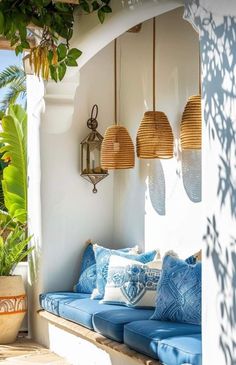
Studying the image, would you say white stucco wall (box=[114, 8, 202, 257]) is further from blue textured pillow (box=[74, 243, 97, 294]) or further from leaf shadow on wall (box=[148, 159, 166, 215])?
blue textured pillow (box=[74, 243, 97, 294])

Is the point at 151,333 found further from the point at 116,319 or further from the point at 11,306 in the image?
the point at 11,306

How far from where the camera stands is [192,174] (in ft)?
21.7

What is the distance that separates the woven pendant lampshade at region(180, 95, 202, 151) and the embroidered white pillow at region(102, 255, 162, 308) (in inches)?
41.1

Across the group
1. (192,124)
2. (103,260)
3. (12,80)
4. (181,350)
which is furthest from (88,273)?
(12,80)

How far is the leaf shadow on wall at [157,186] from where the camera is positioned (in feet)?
23.4

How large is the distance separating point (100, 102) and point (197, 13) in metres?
3.54

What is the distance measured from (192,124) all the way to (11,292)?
2.54m

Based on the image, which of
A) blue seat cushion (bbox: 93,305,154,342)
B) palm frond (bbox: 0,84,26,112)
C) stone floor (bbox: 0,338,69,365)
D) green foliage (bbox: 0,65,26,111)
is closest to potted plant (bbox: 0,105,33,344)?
stone floor (bbox: 0,338,69,365)

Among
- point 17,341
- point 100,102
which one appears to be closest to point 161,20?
point 100,102

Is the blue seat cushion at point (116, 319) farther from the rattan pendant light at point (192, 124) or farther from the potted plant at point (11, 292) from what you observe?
the potted plant at point (11, 292)

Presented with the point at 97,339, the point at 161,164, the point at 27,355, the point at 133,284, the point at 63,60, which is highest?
the point at 63,60

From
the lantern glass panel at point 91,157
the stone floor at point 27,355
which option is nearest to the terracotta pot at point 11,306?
the stone floor at point 27,355

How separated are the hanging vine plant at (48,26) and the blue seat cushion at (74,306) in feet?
6.21

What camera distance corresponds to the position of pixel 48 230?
7672 millimetres
